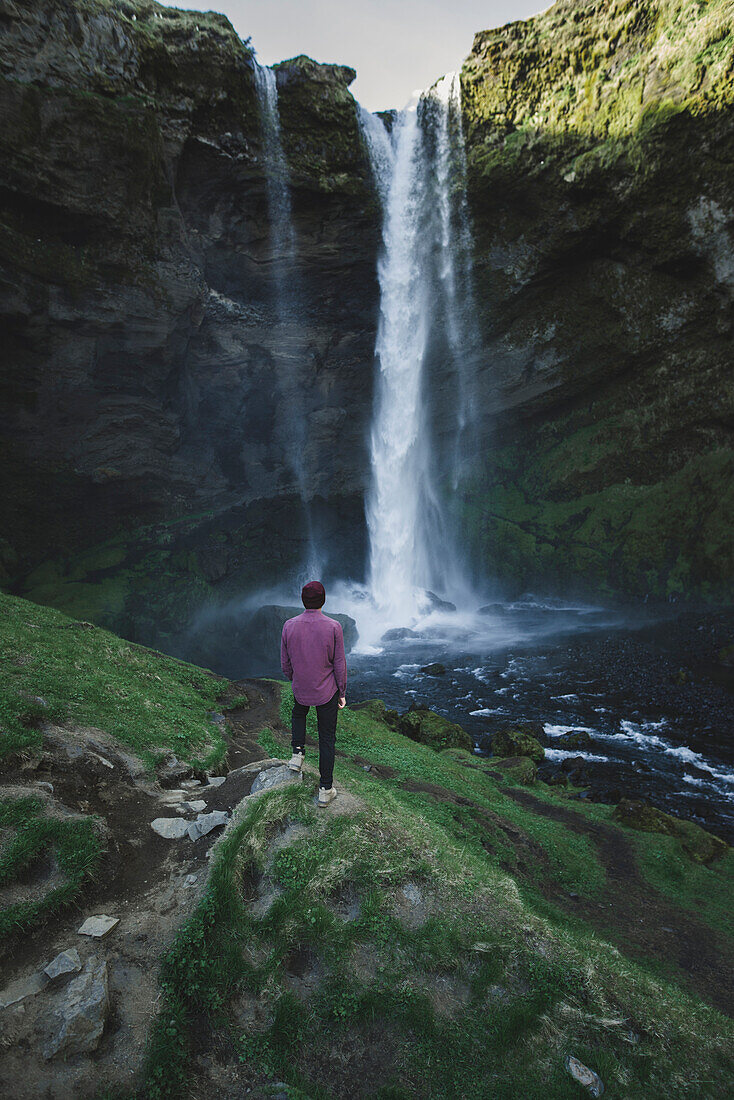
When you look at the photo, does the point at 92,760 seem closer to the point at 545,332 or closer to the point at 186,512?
the point at 186,512

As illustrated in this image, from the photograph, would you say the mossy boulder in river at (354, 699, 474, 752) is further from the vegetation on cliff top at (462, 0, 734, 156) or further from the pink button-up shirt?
the vegetation on cliff top at (462, 0, 734, 156)

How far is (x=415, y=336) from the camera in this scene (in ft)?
120

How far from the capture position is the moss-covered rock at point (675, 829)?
1046cm

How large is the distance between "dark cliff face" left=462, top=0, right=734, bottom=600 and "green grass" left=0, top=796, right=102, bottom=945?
119 ft

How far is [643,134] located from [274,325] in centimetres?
2263

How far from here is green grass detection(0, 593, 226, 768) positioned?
25.0 feet

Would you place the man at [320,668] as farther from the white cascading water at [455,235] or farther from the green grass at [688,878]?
the white cascading water at [455,235]

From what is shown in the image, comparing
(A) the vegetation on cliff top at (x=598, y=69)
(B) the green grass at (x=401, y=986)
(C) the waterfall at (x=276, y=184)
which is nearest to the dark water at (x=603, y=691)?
(B) the green grass at (x=401, y=986)

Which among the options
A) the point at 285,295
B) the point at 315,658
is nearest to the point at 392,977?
the point at 315,658

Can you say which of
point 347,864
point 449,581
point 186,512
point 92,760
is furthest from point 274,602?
Answer: point 347,864

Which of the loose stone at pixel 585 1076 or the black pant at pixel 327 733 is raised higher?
the black pant at pixel 327 733

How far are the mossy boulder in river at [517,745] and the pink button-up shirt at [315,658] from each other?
40.0 feet

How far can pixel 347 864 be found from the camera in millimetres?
5129

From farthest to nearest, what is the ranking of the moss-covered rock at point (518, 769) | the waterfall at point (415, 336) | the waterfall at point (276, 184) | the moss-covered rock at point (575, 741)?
the waterfall at point (415, 336) → the waterfall at point (276, 184) → the moss-covered rock at point (575, 741) → the moss-covered rock at point (518, 769)
